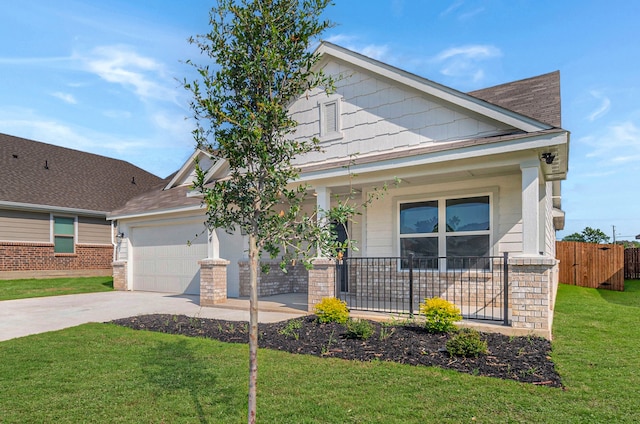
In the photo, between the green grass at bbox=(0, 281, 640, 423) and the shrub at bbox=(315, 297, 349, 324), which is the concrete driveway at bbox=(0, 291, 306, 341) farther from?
the green grass at bbox=(0, 281, 640, 423)

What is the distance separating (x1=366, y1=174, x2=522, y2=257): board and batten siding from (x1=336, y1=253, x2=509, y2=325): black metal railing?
1.31 feet

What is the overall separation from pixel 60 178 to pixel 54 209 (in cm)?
227

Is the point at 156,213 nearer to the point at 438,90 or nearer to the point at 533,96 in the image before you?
the point at 438,90

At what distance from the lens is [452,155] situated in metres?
7.14

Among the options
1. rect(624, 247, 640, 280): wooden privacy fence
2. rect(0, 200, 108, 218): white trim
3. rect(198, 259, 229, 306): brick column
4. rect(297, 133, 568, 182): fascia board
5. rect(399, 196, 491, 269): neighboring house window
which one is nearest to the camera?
rect(297, 133, 568, 182): fascia board

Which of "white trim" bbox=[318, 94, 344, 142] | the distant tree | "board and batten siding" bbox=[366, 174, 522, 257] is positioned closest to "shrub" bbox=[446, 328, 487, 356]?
"board and batten siding" bbox=[366, 174, 522, 257]

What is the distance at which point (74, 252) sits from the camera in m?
17.5

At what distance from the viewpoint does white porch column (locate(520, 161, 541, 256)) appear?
6.38m

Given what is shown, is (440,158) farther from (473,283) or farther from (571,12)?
(571,12)

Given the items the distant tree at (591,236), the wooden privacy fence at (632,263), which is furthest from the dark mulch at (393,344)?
the distant tree at (591,236)

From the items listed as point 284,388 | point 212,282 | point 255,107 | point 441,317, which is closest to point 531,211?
point 441,317

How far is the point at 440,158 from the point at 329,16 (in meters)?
4.71

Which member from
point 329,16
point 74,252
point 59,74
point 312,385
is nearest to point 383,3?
point 329,16

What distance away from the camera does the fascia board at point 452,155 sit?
6289 mm
